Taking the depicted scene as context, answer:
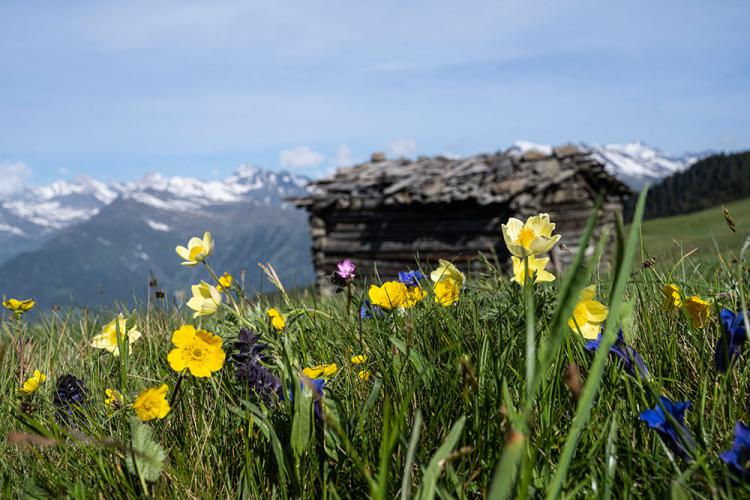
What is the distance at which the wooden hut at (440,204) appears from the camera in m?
14.1

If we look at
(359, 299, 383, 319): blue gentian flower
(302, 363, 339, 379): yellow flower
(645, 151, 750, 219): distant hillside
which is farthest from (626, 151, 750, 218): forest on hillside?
(302, 363, 339, 379): yellow flower

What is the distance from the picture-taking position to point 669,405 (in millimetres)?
1068

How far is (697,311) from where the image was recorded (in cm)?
152

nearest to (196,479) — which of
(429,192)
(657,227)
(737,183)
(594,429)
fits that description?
(594,429)

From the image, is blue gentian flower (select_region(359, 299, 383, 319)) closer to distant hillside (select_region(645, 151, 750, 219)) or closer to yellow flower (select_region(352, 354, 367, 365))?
yellow flower (select_region(352, 354, 367, 365))

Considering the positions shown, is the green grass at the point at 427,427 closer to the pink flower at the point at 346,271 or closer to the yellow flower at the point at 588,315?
the yellow flower at the point at 588,315

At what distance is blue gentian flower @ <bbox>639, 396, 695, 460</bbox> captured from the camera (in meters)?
0.99

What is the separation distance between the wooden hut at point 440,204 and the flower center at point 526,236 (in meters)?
11.9

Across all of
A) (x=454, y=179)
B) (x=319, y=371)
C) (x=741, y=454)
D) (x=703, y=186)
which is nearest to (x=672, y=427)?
(x=741, y=454)

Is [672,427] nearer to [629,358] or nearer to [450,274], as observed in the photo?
[629,358]

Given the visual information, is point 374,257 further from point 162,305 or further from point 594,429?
point 594,429

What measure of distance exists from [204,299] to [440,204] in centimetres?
1304

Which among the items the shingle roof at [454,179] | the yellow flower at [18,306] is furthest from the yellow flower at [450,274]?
the shingle roof at [454,179]

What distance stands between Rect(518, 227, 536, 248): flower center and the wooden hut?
1193 centimetres
